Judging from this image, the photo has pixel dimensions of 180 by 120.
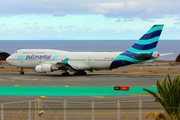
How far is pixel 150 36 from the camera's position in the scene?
4781 centimetres

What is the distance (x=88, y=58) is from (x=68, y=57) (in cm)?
301

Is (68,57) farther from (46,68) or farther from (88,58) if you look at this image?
(46,68)

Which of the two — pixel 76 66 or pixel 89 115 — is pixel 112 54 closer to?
pixel 76 66

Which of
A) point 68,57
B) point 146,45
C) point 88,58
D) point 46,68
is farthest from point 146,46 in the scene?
point 46,68

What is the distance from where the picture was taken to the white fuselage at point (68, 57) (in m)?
50.2


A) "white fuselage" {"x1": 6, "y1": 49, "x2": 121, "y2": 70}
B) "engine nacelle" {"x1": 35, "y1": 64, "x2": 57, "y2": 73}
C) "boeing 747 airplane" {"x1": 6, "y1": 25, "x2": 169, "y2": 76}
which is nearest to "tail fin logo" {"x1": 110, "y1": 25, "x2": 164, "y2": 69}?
"boeing 747 airplane" {"x1": 6, "y1": 25, "x2": 169, "y2": 76}

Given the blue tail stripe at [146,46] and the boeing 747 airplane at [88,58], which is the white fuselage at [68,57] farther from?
the blue tail stripe at [146,46]

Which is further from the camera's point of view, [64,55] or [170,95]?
[64,55]

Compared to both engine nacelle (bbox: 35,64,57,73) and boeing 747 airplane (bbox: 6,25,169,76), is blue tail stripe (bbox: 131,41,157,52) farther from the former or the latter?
engine nacelle (bbox: 35,64,57,73)

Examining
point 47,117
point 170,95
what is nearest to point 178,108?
point 170,95

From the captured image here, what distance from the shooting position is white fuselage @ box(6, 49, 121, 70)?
50.2 metres

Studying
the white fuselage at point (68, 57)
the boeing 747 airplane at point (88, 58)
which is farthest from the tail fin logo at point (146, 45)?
the white fuselage at point (68, 57)

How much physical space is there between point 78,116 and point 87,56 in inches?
1241

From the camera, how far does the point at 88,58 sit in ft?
169
